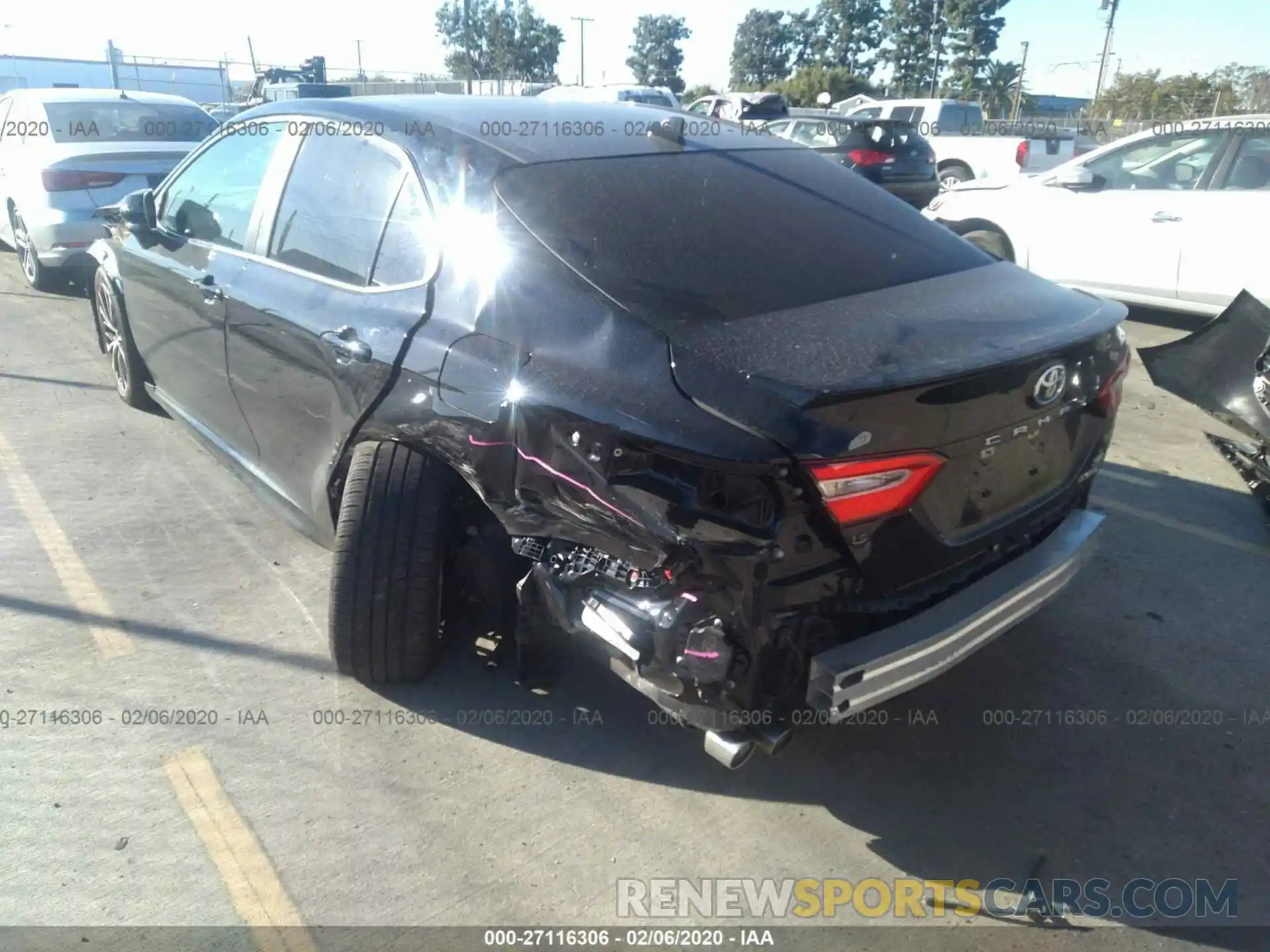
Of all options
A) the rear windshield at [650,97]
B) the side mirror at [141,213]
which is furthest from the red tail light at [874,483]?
the rear windshield at [650,97]

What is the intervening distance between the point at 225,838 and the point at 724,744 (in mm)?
1369

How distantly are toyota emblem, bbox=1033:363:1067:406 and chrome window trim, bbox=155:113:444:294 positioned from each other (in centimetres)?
167

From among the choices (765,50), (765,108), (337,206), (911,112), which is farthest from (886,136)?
(765,50)

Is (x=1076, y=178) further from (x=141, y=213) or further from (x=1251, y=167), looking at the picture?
(x=141, y=213)

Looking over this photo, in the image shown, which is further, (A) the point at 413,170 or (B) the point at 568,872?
(A) the point at 413,170

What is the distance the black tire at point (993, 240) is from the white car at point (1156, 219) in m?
0.02

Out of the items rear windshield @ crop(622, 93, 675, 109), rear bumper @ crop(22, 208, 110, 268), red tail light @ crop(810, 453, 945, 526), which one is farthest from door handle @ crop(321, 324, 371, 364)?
rear windshield @ crop(622, 93, 675, 109)

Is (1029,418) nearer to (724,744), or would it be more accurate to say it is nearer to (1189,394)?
(724,744)

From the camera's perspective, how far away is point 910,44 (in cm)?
5997

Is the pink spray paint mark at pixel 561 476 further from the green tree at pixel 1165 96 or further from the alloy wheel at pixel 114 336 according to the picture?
the green tree at pixel 1165 96

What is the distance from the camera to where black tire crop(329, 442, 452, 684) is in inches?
118

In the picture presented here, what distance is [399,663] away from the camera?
327cm

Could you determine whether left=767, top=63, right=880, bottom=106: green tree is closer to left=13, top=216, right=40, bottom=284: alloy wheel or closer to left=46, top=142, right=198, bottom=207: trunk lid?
left=13, top=216, right=40, bottom=284: alloy wheel

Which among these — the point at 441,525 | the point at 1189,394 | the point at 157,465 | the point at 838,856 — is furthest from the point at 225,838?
the point at 1189,394
